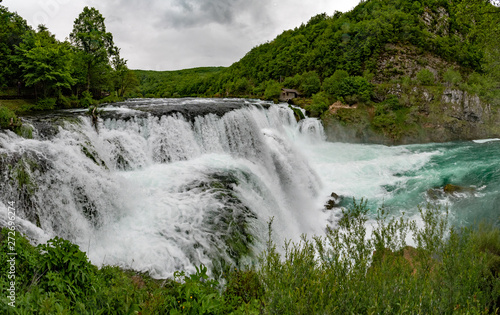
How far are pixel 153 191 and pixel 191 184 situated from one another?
145 centimetres

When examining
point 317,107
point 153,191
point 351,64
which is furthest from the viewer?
point 351,64

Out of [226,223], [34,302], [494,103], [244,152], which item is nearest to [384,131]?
[494,103]

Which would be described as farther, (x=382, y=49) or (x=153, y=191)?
(x=382, y=49)

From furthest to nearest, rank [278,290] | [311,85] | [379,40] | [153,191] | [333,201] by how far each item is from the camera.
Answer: [379,40] < [311,85] < [333,201] < [153,191] < [278,290]

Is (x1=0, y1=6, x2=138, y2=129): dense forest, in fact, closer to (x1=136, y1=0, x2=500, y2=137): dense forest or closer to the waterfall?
the waterfall

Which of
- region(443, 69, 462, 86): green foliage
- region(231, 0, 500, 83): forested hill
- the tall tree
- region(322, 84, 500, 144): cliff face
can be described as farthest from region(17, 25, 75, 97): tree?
region(443, 69, 462, 86): green foliage

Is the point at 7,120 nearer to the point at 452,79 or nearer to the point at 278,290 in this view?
the point at 278,290

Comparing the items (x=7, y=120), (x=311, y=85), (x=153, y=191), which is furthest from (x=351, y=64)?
(x=7, y=120)

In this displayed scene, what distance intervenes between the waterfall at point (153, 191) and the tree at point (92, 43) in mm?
11202

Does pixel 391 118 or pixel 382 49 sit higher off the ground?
pixel 382 49

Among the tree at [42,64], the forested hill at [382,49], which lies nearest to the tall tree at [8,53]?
the tree at [42,64]

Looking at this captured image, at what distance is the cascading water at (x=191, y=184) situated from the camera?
712cm

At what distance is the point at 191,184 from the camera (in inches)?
405

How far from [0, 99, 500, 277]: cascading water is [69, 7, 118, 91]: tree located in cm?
1119
